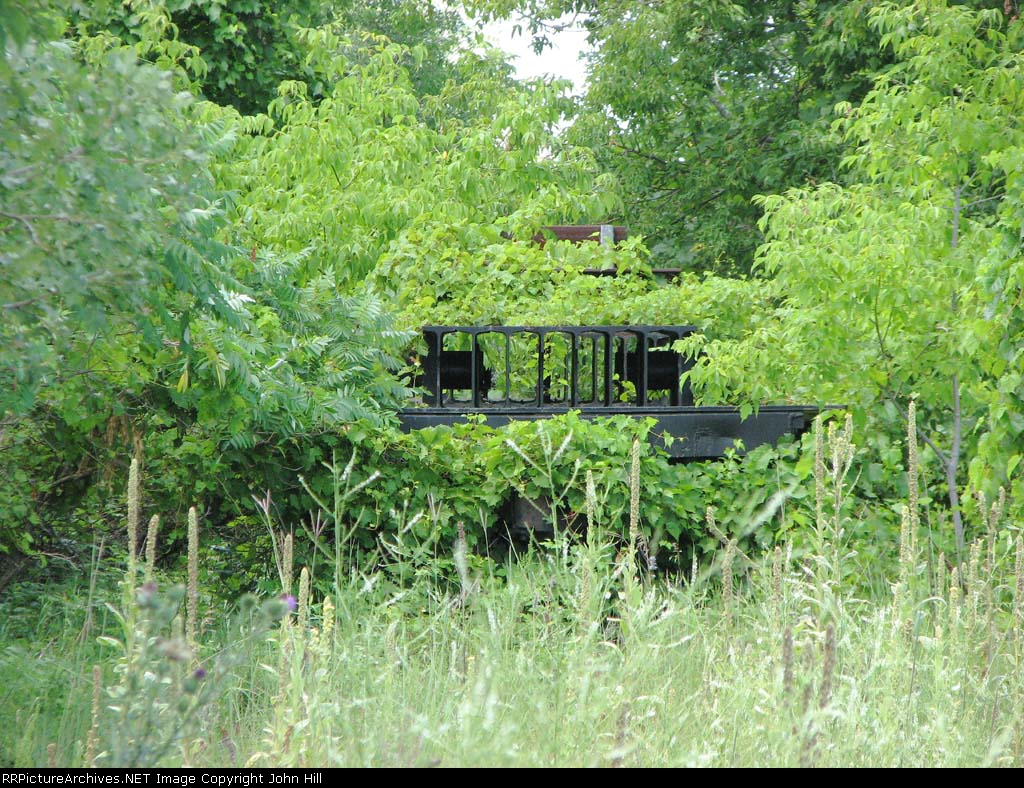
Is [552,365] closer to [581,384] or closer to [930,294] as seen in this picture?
[581,384]

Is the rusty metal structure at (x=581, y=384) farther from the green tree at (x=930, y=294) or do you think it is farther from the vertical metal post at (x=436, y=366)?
the green tree at (x=930, y=294)

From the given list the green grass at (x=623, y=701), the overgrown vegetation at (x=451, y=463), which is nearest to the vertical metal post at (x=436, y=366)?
the overgrown vegetation at (x=451, y=463)

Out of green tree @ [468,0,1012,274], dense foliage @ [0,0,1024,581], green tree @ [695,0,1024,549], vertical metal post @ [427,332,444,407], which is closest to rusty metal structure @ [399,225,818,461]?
vertical metal post @ [427,332,444,407]

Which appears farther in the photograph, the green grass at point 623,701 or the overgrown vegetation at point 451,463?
the overgrown vegetation at point 451,463

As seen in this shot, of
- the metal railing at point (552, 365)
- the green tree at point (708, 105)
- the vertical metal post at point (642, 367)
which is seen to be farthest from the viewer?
the green tree at point (708, 105)

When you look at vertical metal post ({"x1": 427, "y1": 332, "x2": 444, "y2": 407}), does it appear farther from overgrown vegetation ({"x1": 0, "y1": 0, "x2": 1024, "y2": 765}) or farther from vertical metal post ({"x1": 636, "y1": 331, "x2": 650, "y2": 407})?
vertical metal post ({"x1": 636, "y1": 331, "x2": 650, "y2": 407})

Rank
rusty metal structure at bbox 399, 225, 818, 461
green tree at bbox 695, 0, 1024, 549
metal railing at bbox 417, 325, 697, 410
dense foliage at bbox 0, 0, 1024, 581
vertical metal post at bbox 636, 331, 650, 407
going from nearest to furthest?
dense foliage at bbox 0, 0, 1024, 581 < green tree at bbox 695, 0, 1024, 549 < rusty metal structure at bbox 399, 225, 818, 461 < metal railing at bbox 417, 325, 697, 410 < vertical metal post at bbox 636, 331, 650, 407

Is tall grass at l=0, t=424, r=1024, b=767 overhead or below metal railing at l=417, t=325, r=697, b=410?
below

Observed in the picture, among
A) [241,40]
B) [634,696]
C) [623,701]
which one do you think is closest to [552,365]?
[634,696]

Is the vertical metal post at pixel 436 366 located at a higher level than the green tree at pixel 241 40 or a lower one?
lower
